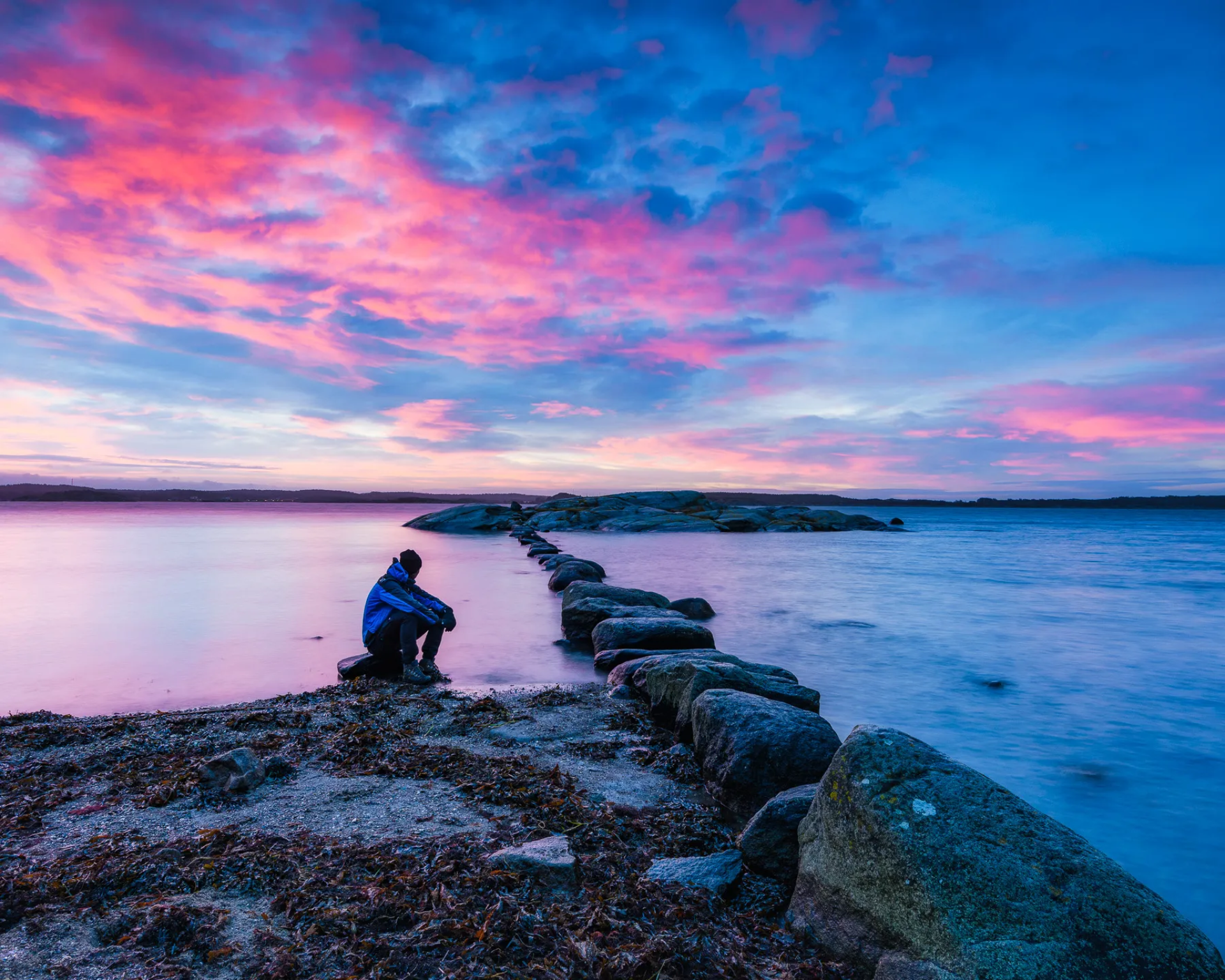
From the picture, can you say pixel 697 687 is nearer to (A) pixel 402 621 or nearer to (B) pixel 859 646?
(A) pixel 402 621

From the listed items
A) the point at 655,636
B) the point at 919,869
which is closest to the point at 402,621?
the point at 655,636

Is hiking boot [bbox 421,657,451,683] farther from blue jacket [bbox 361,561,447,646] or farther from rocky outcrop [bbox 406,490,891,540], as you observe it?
rocky outcrop [bbox 406,490,891,540]

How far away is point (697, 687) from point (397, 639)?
452 centimetres

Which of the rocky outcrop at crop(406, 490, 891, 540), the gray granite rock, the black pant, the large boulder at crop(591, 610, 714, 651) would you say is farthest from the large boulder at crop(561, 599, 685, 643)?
the rocky outcrop at crop(406, 490, 891, 540)

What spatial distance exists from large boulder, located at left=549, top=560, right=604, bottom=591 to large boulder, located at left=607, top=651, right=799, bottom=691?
936cm

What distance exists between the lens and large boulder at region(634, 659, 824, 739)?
19.9 ft

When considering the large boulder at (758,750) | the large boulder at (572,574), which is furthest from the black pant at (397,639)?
the large boulder at (572,574)

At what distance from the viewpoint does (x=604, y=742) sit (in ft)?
19.8

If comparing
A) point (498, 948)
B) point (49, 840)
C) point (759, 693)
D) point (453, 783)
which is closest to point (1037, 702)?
point (759, 693)

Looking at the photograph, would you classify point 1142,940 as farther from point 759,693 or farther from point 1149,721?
point 1149,721

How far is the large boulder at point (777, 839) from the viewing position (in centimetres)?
370

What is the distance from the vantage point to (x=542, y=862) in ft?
11.2

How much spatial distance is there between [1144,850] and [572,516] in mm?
50957

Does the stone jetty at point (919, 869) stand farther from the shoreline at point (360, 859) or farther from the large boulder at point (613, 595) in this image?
the large boulder at point (613, 595)
